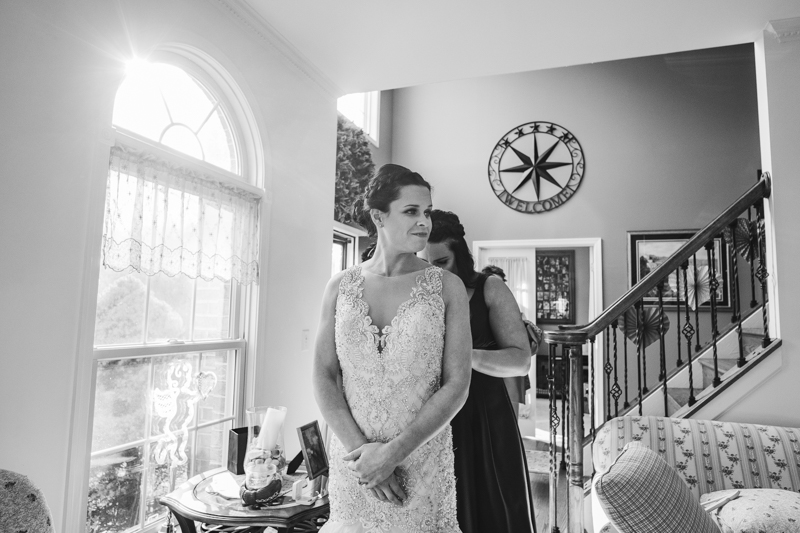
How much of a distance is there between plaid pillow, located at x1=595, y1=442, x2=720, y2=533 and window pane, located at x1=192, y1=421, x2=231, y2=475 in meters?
1.89

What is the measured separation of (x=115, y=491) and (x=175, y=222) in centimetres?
116

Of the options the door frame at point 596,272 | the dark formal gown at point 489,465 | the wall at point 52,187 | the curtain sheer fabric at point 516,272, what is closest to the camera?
the dark formal gown at point 489,465

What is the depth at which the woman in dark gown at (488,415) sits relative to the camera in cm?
146

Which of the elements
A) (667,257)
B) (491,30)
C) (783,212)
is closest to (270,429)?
(491,30)

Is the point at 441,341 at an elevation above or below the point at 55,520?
above

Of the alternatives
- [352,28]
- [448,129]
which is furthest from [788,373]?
[448,129]

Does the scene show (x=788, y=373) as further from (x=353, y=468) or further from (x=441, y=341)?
(x=353, y=468)

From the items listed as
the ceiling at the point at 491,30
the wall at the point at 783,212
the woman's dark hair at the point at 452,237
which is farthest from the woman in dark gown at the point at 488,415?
the wall at the point at 783,212

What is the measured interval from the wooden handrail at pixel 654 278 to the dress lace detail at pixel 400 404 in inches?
65.0

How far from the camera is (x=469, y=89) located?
616 cm

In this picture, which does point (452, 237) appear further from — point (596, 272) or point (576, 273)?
point (576, 273)

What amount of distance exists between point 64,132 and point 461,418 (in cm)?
170

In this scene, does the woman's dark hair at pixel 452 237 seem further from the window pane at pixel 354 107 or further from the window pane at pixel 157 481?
the window pane at pixel 354 107

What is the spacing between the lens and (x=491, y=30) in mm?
2930
